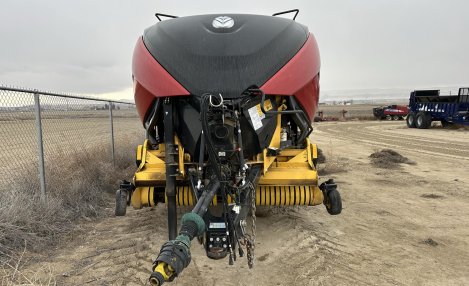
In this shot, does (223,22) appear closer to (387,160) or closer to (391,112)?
(387,160)

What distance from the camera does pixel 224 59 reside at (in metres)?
3.23

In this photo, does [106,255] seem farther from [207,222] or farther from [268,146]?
[268,146]

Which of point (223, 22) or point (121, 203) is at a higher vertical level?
point (223, 22)

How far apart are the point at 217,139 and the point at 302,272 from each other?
1460 mm

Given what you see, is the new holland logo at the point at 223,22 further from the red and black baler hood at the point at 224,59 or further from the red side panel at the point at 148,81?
the red side panel at the point at 148,81

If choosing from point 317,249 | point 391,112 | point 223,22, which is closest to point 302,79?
point 223,22

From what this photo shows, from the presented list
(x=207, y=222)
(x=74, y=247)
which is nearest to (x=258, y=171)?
(x=207, y=222)

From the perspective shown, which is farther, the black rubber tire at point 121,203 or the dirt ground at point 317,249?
the black rubber tire at point 121,203

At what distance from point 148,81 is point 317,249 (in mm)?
2322

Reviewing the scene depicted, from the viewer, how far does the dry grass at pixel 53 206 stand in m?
3.62

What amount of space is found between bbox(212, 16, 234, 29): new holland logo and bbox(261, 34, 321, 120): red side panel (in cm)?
64

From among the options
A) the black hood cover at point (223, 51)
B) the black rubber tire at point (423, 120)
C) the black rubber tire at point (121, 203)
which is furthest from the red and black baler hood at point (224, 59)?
the black rubber tire at point (423, 120)

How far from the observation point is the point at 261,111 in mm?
3148

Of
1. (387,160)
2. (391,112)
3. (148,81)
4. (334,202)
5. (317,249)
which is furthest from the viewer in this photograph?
(391,112)
